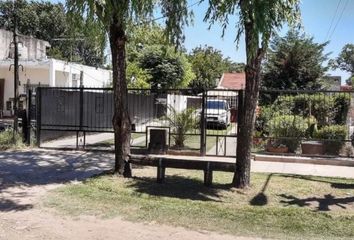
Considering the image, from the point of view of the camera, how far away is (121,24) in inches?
418

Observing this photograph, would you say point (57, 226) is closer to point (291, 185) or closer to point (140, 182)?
point (140, 182)

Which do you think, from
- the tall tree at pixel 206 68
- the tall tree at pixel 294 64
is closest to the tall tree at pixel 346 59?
the tall tree at pixel 206 68

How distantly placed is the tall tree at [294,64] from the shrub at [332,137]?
17.2 metres

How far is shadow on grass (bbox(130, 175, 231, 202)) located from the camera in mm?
9057

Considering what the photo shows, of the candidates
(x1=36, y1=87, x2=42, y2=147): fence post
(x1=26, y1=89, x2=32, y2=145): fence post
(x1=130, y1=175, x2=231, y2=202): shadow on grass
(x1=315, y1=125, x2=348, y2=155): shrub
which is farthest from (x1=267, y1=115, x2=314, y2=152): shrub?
(x1=26, y1=89, x2=32, y2=145): fence post

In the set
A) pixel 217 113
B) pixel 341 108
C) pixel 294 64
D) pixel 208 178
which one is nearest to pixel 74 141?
pixel 217 113

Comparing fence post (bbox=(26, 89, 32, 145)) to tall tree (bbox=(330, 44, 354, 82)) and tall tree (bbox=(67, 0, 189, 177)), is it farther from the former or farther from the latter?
tall tree (bbox=(330, 44, 354, 82))

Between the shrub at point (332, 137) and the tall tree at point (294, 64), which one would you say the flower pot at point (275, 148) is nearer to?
the shrub at point (332, 137)

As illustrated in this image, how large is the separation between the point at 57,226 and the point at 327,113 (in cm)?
1277

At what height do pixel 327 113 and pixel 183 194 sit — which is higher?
pixel 327 113

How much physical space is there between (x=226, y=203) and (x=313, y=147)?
7231 millimetres

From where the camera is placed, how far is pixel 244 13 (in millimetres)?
8602

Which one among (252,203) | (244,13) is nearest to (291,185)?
(252,203)

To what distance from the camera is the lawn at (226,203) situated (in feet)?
23.6
